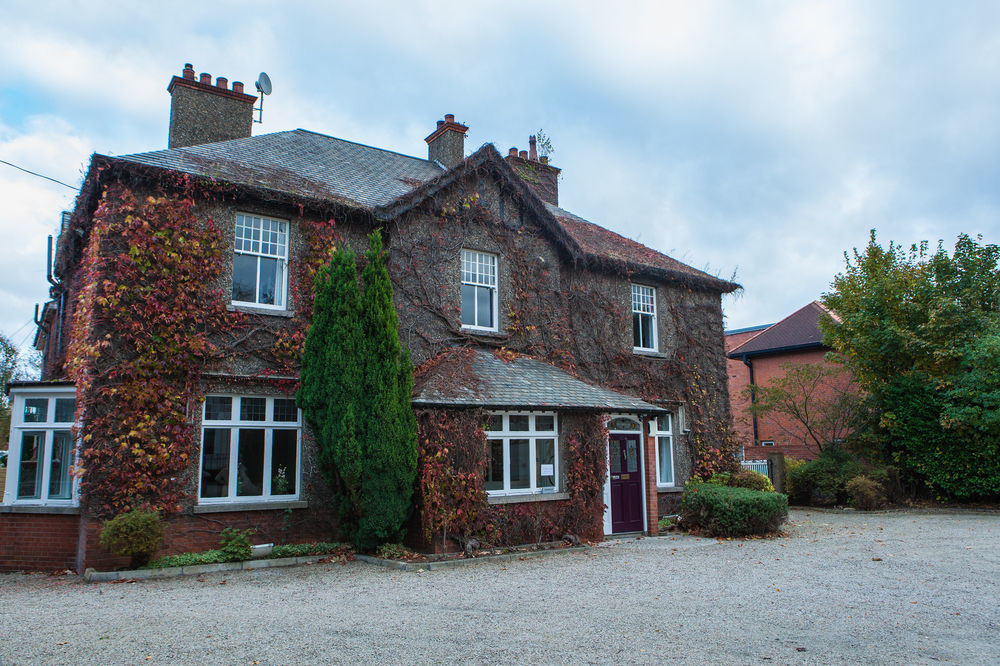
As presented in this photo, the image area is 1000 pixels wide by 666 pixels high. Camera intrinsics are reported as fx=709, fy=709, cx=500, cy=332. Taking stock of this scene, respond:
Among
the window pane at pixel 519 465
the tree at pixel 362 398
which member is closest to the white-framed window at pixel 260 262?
the tree at pixel 362 398

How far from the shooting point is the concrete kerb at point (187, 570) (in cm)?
988

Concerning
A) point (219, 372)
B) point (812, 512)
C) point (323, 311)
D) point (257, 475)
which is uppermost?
point (323, 311)

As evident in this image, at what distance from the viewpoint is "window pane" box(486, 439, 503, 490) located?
41.0 feet

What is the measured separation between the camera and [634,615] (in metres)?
7.34

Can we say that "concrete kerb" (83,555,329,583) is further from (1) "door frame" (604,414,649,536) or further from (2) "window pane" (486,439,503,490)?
(1) "door frame" (604,414,649,536)

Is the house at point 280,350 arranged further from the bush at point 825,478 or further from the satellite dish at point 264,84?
the bush at point 825,478

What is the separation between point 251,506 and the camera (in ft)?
37.5

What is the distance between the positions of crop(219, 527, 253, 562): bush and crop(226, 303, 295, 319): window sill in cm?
355

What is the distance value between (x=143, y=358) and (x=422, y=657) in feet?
24.2

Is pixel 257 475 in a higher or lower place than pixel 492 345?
lower

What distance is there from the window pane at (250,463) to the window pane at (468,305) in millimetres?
4710

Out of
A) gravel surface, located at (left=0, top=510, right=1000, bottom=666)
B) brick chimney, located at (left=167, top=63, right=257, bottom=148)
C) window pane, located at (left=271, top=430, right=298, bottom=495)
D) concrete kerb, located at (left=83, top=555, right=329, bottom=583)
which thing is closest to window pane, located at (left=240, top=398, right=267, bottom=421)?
window pane, located at (left=271, top=430, right=298, bottom=495)

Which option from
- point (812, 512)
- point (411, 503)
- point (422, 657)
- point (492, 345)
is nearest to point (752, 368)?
point (812, 512)

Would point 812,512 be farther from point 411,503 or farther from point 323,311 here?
point 323,311
